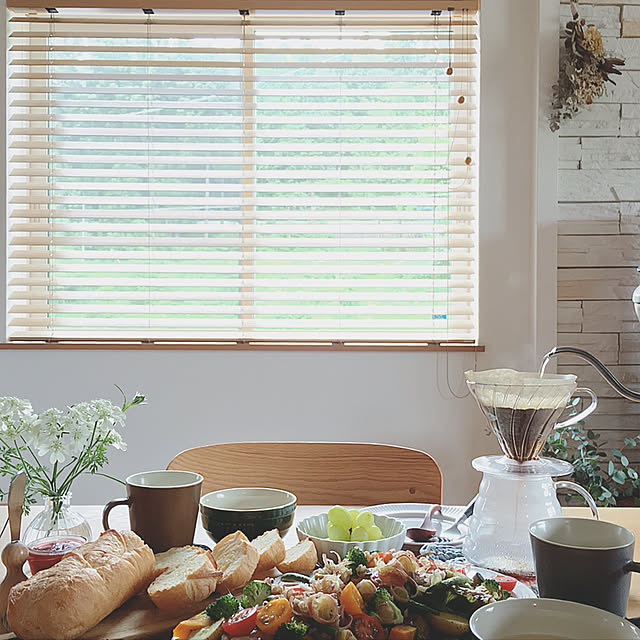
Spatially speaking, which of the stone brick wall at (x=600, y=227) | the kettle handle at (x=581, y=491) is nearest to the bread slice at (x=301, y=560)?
the kettle handle at (x=581, y=491)

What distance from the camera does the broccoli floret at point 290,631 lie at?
0.72 m

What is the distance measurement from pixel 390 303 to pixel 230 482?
1.19 meters

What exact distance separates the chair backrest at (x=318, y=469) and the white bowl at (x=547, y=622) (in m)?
0.92

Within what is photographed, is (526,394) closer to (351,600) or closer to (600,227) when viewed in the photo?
(351,600)

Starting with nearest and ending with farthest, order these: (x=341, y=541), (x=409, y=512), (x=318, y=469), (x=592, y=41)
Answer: (x=341, y=541) → (x=409, y=512) → (x=318, y=469) → (x=592, y=41)

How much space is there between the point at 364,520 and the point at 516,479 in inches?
8.8

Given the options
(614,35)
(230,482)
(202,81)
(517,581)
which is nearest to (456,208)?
(614,35)

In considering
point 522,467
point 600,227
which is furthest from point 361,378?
point 522,467

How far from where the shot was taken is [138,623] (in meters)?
0.83

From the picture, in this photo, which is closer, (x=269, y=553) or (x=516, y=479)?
(x=269, y=553)

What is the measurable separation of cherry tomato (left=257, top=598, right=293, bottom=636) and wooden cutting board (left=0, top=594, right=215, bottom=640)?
0.44ft

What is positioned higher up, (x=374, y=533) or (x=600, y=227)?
(x=600, y=227)

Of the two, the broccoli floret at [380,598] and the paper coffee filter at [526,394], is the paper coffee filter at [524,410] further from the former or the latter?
the broccoli floret at [380,598]

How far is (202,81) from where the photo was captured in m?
2.64
